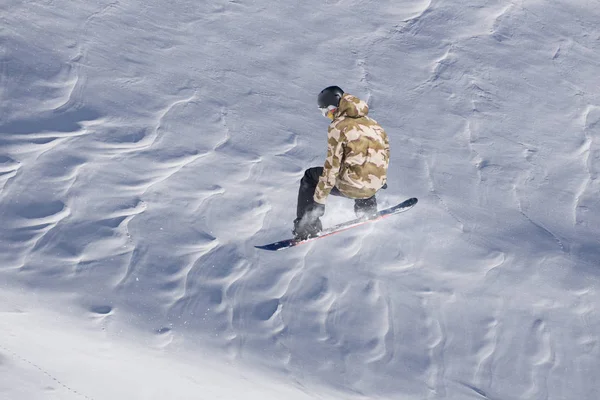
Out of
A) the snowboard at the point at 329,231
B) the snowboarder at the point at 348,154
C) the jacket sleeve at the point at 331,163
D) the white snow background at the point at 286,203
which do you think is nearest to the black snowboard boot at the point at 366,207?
the snowboard at the point at 329,231

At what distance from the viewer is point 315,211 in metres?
5.11

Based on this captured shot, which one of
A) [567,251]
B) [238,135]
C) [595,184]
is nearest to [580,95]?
[595,184]

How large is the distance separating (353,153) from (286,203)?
1.24 m

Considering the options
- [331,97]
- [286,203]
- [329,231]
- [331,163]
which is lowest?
[329,231]

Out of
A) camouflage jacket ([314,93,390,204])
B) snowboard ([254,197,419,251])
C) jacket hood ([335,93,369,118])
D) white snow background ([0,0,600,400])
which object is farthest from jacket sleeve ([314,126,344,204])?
white snow background ([0,0,600,400])

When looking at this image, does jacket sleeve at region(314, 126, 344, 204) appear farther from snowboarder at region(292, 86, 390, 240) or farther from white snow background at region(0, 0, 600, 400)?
white snow background at region(0, 0, 600, 400)

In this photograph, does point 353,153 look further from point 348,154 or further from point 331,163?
point 331,163

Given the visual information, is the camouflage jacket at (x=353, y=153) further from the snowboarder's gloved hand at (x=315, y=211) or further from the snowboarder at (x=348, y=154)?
the snowboarder's gloved hand at (x=315, y=211)

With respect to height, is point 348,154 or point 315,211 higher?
point 348,154

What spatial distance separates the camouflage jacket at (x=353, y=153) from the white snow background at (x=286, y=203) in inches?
34.7

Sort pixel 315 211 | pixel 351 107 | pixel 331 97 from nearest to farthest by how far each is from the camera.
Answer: pixel 351 107
pixel 331 97
pixel 315 211

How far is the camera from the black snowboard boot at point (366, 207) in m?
5.30

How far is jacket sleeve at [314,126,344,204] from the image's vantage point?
15.1ft

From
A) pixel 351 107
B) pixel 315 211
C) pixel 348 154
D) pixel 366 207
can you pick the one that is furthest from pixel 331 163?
pixel 366 207
